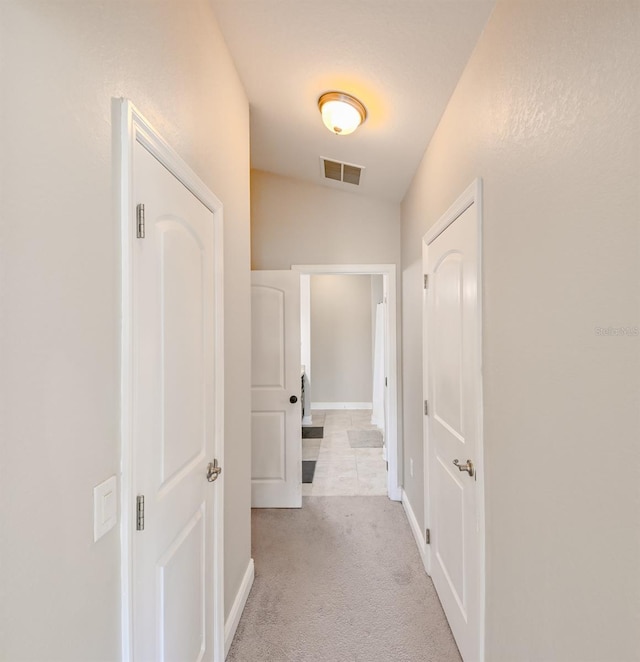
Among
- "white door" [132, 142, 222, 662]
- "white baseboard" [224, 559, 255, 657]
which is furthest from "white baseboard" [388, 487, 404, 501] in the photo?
"white door" [132, 142, 222, 662]

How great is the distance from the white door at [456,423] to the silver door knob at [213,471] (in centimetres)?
104

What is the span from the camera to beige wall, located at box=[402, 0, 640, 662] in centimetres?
69

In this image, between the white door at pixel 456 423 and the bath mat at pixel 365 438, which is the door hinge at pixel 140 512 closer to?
the white door at pixel 456 423

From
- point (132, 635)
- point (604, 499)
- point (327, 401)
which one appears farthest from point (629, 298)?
point (327, 401)

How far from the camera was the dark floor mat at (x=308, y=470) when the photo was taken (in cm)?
362

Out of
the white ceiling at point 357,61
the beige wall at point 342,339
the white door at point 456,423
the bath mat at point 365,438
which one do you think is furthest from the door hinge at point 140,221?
the beige wall at point 342,339

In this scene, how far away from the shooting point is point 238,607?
182 centimetres

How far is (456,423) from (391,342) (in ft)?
4.96

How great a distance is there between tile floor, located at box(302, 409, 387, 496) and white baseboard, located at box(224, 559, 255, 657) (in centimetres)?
127
